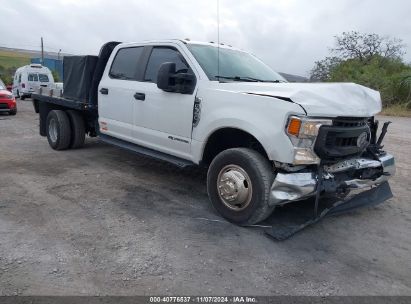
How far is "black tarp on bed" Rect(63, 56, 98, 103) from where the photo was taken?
642cm

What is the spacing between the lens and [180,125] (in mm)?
4738

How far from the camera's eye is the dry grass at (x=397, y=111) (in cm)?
1849

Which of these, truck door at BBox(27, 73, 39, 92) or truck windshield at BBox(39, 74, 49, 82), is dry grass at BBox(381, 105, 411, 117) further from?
truck door at BBox(27, 73, 39, 92)

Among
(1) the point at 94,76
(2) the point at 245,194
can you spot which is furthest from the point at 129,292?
(1) the point at 94,76

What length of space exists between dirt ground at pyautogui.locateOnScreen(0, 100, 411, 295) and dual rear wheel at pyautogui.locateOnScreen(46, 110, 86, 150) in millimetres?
1794

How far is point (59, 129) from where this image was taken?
23.7 feet

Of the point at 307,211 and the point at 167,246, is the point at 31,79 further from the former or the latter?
the point at 167,246

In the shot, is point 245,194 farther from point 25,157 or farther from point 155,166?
point 25,157

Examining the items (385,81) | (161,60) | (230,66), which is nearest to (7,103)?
(161,60)

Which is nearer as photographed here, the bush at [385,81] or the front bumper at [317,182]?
the front bumper at [317,182]

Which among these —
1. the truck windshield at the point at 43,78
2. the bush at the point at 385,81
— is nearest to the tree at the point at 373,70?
the bush at the point at 385,81

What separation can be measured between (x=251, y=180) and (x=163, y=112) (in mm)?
1651

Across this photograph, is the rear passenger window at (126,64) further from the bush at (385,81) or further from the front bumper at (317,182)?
the bush at (385,81)

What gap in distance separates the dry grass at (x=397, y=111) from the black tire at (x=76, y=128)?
15.6 m
